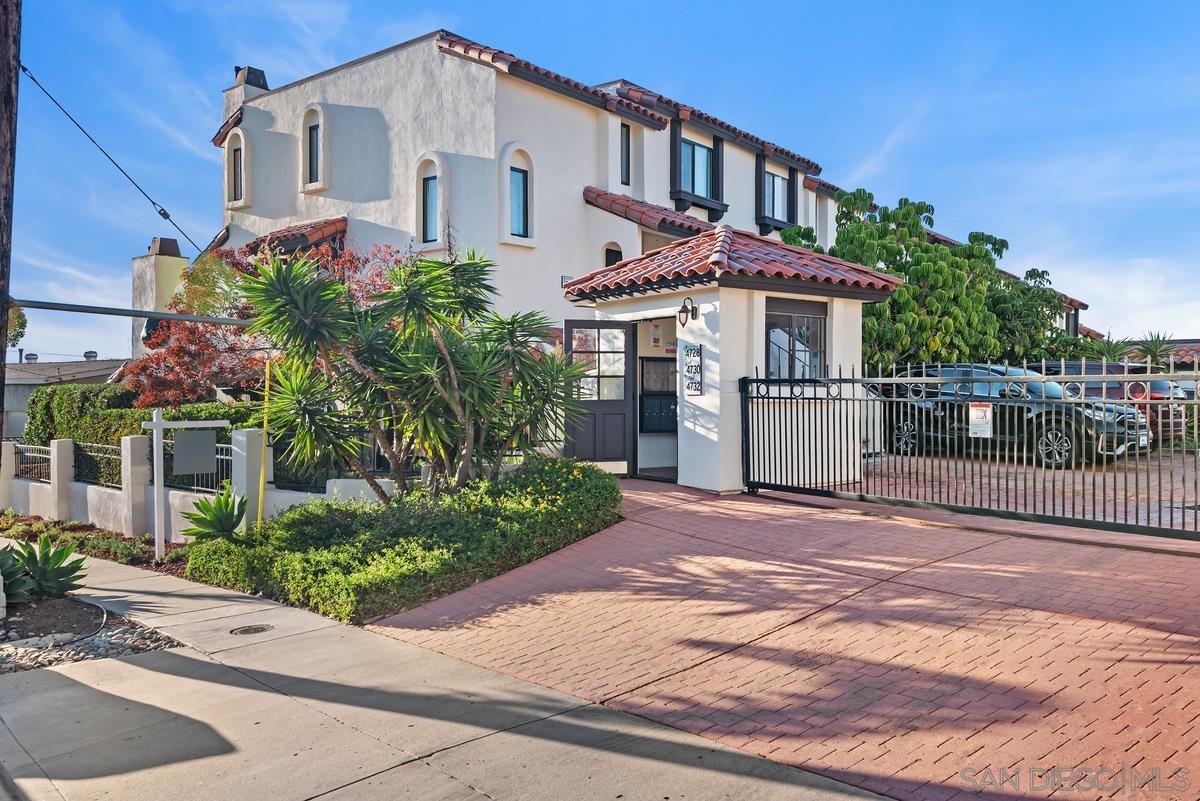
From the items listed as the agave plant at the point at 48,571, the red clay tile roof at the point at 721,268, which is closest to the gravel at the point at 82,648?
the agave plant at the point at 48,571

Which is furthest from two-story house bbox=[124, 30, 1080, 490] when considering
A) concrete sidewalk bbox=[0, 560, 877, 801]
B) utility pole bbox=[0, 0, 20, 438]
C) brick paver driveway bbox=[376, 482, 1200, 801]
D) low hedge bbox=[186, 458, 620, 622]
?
utility pole bbox=[0, 0, 20, 438]

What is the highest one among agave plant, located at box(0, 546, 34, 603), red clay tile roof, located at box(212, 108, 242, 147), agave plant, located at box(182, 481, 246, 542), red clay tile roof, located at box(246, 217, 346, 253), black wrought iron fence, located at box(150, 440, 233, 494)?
red clay tile roof, located at box(212, 108, 242, 147)

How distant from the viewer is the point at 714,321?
11.5 metres

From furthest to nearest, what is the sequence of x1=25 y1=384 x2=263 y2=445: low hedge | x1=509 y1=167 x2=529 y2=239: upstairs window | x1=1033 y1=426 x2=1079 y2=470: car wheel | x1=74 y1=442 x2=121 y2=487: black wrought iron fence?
x1=509 y1=167 x2=529 y2=239: upstairs window → x1=74 y1=442 x2=121 y2=487: black wrought iron fence → x1=25 y1=384 x2=263 y2=445: low hedge → x1=1033 y1=426 x2=1079 y2=470: car wheel

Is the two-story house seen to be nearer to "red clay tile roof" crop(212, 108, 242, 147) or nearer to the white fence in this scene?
"red clay tile roof" crop(212, 108, 242, 147)

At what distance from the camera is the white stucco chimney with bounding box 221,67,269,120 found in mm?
23859

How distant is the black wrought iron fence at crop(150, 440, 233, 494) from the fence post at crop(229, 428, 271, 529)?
1.01ft

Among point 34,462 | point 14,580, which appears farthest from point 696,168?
point 14,580

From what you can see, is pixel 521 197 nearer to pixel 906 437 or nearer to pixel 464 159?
pixel 464 159

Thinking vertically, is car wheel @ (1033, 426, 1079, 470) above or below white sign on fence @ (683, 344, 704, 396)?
below

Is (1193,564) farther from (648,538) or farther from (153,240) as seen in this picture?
(153,240)

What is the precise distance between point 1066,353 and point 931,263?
25.2 ft

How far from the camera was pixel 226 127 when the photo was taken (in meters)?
23.9

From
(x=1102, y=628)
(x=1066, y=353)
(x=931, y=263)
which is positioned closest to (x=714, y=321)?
(x=1102, y=628)
